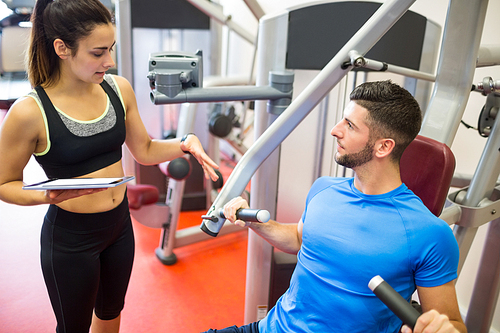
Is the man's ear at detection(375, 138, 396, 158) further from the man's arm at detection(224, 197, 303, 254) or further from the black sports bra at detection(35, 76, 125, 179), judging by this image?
the black sports bra at detection(35, 76, 125, 179)

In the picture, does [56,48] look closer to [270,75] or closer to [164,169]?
[270,75]

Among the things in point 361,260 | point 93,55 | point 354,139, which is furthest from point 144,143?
point 361,260

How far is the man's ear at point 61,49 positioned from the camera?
1.07 metres

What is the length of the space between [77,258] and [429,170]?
111 cm

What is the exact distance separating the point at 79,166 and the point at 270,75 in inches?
27.7

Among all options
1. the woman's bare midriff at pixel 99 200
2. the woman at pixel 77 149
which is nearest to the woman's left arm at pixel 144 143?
the woman at pixel 77 149

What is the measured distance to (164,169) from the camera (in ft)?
7.70

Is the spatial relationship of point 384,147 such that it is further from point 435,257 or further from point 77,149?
point 77,149

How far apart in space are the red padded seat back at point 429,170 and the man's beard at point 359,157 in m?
0.19

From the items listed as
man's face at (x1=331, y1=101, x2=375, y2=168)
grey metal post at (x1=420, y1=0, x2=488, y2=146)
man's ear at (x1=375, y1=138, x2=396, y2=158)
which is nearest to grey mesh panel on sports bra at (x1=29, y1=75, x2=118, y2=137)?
man's face at (x1=331, y1=101, x2=375, y2=168)

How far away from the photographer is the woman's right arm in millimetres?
1041

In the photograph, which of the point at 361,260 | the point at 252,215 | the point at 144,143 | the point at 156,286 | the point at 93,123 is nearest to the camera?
the point at 252,215

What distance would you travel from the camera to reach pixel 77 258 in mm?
1175

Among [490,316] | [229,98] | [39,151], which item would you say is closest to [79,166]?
[39,151]
